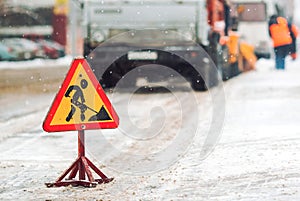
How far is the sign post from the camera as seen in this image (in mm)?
6883

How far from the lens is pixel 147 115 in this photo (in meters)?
12.9

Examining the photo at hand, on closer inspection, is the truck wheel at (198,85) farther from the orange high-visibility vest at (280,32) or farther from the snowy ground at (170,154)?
the orange high-visibility vest at (280,32)

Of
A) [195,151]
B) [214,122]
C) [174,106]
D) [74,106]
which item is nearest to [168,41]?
[174,106]

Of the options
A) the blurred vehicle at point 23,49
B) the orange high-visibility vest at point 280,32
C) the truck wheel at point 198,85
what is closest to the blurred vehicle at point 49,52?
the blurred vehicle at point 23,49

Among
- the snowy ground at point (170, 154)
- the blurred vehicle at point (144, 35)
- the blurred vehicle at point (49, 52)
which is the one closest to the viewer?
the snowy ground at point (170, 154)

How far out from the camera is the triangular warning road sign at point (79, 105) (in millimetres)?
6887

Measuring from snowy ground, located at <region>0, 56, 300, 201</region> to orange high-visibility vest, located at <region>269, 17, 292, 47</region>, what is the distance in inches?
278

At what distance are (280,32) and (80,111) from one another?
15832mm

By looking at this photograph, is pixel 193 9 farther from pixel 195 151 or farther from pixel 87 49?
pixel 195 151

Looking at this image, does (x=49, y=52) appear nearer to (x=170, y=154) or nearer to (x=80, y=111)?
(x=170, y=154)

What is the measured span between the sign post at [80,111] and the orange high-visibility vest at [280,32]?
1524 cm

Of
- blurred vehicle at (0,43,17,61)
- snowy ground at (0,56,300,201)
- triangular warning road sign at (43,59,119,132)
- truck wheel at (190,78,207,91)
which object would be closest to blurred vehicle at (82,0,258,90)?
truck wheel at (190,78,207,91)

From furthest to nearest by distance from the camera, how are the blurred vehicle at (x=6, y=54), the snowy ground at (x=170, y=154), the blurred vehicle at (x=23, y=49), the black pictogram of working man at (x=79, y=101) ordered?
1. the blurred vehicle at (x=23, y=49)
2. the blurred vehicle at (x=6, y=54)
3. the black pictogram of working man at (x=79, y=101)
4. the snowy ground at (x=170, y=154)

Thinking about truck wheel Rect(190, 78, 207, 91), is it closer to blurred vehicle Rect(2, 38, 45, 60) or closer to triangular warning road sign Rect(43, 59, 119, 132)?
triangular warning road sign Rect(43, 59, 119, 132)
